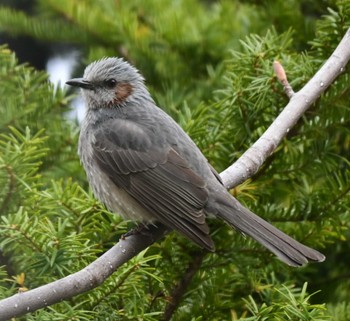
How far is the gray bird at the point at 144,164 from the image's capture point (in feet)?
11.3

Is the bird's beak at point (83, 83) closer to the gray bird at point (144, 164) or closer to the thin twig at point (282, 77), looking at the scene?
the gray bird at point (144, 164)

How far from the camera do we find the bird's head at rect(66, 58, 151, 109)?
14.2 feet

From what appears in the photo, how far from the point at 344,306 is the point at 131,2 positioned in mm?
2587

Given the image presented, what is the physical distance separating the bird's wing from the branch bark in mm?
145

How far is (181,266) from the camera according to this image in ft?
10.1

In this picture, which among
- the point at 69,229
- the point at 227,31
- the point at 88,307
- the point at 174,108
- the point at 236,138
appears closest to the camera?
the point at 88,307

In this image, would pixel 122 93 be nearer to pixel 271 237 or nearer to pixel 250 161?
pixel 250 161

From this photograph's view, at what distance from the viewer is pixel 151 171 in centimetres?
396

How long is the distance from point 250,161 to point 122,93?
1.38 metres

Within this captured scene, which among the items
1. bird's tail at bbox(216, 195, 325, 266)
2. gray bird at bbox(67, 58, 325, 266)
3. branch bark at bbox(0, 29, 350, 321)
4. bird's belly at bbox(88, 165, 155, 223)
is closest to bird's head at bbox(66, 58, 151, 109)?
gray bird at bbox(67, 58, 325, 266)

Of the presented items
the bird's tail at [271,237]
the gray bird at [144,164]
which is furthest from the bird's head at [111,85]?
the bird's tail at [271,237]

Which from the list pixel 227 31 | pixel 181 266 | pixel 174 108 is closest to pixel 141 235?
pixel 181 266

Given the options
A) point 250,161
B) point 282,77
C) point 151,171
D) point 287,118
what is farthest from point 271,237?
point 151,171

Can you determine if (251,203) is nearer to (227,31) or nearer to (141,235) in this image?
(141,235)
